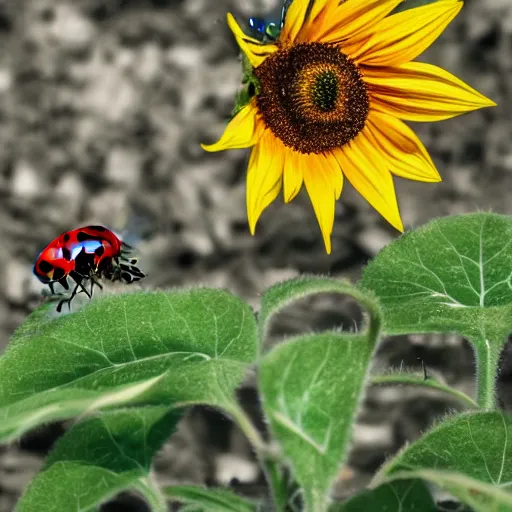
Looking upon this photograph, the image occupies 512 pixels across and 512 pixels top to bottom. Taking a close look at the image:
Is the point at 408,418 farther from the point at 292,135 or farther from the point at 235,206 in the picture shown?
the point at 292,135

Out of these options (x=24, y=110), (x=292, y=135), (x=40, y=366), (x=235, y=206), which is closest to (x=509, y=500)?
(x=40, y=366)

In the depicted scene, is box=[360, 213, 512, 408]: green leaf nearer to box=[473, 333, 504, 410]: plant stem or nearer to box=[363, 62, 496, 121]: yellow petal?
box=[473, 333, 504, 410]: plant stem

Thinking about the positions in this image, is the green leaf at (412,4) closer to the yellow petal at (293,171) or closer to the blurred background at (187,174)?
the yellow petal at (293,171)

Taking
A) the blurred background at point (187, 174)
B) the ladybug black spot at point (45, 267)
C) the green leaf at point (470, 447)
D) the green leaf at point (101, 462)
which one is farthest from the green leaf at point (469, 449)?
the blurred background at point (187, 174)

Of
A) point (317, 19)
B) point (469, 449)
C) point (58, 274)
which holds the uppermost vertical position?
point (317, 19)

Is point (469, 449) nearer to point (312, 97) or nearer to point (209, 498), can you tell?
point (209, 498)

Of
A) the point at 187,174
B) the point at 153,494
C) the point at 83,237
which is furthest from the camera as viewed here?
the point at 187,174

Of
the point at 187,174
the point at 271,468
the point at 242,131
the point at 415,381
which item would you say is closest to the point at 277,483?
the point at 271,468
